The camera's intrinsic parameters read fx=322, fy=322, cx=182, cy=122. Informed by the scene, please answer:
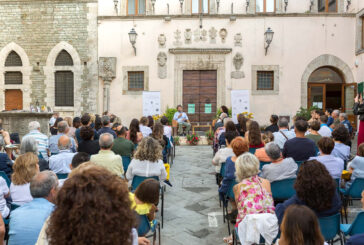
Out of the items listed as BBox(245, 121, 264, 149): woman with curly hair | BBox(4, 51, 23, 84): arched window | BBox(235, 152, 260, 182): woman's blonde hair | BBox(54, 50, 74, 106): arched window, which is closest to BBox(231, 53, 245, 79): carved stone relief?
BBox(54, 50, 74, 106): arched window

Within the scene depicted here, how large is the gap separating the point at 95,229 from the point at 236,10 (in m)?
14.4

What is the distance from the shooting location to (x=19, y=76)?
14883 mm

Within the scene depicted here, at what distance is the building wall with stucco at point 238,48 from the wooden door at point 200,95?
34 centimetres

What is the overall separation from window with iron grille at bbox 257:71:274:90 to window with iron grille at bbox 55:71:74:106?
8.51m

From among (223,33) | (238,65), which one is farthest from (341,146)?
(223,33)

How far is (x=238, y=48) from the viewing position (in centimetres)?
1418

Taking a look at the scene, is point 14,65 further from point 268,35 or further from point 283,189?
point 283,189

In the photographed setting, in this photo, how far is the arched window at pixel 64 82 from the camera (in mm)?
14680

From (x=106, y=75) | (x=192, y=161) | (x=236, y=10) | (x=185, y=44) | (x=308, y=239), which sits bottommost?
(x=192, y=161)

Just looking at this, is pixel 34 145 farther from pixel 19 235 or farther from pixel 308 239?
pixel 308 239

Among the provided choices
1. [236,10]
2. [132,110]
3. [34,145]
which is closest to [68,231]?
[34,145]

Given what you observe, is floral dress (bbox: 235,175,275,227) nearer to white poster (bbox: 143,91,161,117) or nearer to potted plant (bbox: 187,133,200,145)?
potted plant (bbox: 187,133,200,145)

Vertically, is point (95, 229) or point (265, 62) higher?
point (265, 62)

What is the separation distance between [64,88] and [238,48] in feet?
26.6
